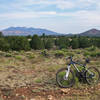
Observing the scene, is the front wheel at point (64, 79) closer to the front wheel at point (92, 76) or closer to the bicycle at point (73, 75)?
the bicycle at point (73, 75)

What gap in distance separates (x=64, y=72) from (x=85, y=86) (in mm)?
755

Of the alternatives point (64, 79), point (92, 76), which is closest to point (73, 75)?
point (64, 79)

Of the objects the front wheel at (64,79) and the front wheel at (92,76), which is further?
the front wheel at (92,76)

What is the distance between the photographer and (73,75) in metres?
4.14

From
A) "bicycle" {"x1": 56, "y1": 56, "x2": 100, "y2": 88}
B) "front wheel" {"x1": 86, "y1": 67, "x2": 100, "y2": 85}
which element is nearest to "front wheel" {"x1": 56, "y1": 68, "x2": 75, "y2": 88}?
"bicycle" {"x1": 56, "y1": 56, "x2": 100, "y2": 88}

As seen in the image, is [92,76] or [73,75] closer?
[73,75]

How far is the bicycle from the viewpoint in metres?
4.15

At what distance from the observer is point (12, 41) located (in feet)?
117

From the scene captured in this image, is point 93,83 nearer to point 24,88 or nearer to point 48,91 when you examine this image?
point 48,91

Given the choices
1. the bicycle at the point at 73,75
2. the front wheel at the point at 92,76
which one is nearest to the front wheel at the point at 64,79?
the bicycle at the point at 73,75

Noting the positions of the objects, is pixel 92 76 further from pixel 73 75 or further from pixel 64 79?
pixel 64 79

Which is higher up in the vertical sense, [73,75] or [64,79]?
[73,75]

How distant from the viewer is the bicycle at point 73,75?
163 inches

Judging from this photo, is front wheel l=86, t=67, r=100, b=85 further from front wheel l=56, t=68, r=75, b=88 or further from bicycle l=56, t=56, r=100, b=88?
front wheel l=56, t=68, r=75, b=88
